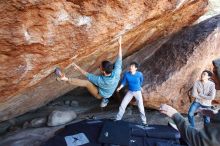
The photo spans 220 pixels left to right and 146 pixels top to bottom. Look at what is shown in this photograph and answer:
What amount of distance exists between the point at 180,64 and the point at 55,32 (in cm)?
383

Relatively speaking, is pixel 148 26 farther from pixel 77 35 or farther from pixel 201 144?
pixel 201 144

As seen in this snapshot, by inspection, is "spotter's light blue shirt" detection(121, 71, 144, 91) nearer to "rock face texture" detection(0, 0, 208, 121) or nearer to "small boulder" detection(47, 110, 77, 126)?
"rock face texture" detection(0, 0, 208, 121)

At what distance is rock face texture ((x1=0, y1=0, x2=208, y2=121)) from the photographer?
3.87 metres

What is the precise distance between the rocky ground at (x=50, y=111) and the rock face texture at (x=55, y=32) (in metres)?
0.67

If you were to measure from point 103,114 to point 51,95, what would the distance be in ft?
4.36

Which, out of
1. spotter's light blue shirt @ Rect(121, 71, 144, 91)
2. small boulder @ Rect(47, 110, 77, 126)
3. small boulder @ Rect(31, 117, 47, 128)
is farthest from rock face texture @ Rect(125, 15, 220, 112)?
small boulder @ Rect(31, 117, 47, 128)

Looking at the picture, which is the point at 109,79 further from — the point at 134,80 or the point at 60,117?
the point at 60,117

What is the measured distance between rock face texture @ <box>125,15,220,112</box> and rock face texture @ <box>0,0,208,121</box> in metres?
1.26

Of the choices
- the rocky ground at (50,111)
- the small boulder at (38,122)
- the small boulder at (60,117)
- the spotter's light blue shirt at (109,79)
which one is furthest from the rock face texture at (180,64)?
the small boulder at (38,122)

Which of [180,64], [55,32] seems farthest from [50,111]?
[55,32]

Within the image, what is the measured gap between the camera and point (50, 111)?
7754mm

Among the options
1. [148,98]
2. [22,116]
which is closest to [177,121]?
[148,98]

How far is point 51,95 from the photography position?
7207 millimetres

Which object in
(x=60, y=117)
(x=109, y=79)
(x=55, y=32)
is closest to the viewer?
(x=55, y=32)
